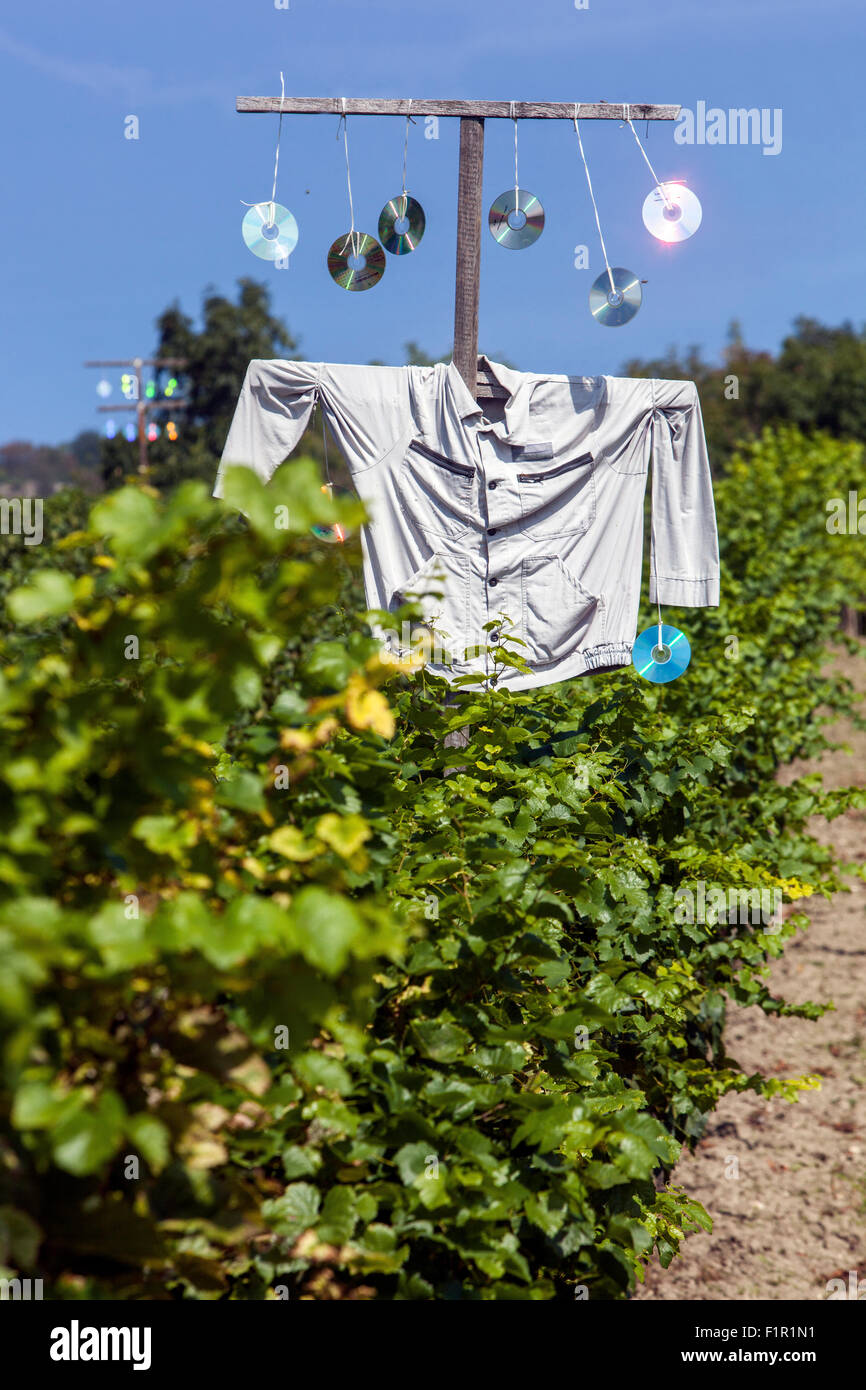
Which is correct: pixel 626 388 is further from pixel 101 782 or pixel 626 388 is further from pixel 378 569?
pixel 101 782

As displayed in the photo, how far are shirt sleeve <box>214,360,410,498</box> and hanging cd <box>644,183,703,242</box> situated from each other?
1.04 meters

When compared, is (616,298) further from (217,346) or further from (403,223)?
(217,346)

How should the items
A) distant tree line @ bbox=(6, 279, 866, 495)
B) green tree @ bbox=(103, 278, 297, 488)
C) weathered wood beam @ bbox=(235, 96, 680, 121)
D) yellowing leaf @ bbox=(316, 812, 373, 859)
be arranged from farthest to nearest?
green tree @ bbox=(103, 278, 297, 488) → distant tree line @ bbox=(6, 279, 866, 495) → weathered wood beam @ bbox=(235, 96, 680, 121) → yellowing leaf @ bbox=(316, 812, 373, 859)

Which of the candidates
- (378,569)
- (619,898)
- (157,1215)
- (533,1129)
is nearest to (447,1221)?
(533,1129)

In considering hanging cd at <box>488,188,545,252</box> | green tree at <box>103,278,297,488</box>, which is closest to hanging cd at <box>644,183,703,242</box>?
hanging cd at <box>488,188,545,252</box>

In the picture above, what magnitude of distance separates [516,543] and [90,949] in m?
3.00

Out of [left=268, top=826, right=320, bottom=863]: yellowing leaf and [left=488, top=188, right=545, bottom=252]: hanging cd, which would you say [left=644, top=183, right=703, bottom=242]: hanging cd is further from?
[left=268, top=826, right=320, bottom=863]: yellowing leaf

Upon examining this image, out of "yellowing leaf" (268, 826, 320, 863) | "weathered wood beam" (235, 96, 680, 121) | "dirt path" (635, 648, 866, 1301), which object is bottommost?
"dirt path" (635, 648, 866, 1301)

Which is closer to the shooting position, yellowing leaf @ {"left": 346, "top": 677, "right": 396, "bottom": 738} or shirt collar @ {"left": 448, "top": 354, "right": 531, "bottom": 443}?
yellowing leaf @ {"left": 346, "top": 677, "right": 396, "bottom": 738}

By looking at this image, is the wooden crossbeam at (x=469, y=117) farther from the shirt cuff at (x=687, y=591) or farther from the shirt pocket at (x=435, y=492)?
the shirt cuff at (x=687, y=591)

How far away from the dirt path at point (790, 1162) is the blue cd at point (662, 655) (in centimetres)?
183

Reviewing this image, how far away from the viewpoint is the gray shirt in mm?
3818

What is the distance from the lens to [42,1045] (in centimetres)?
115

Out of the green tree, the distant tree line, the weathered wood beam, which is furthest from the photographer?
the green tree
